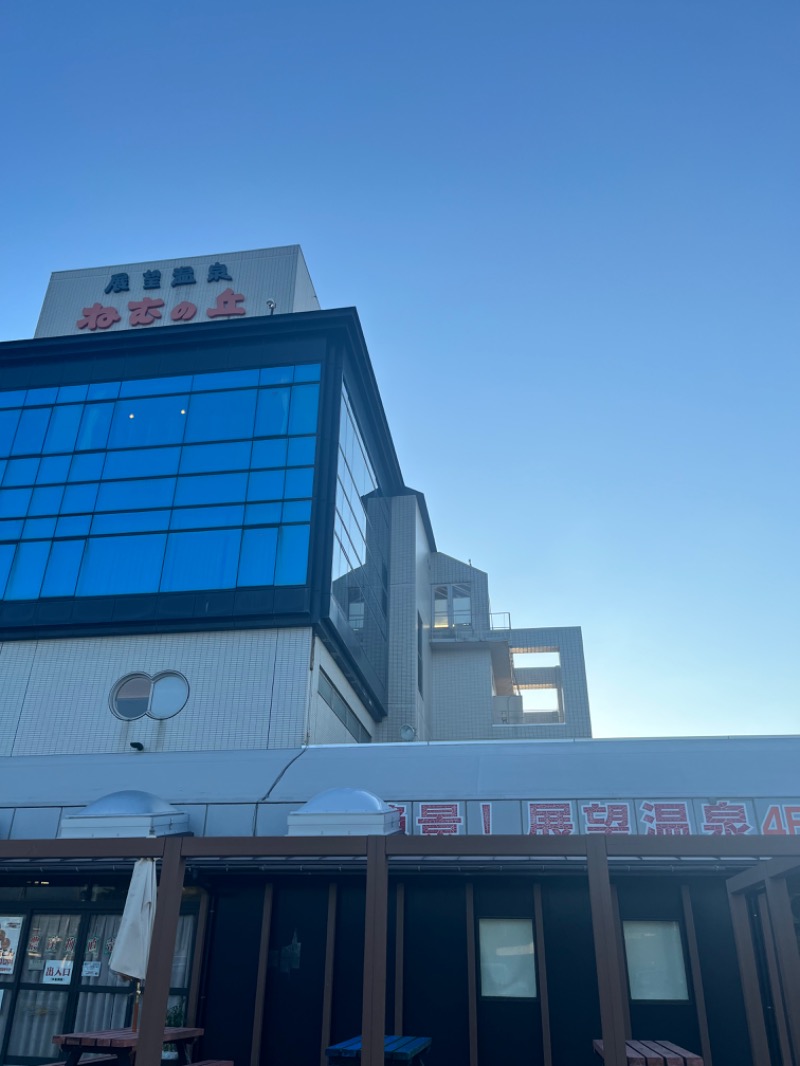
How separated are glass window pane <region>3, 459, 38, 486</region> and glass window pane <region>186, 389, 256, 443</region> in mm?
4783

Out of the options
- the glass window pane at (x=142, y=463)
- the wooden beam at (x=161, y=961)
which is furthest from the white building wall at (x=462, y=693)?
the wooden beam at (x=161, y=961)

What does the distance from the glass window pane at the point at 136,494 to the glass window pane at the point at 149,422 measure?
1269mm

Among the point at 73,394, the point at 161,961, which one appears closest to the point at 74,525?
the point at 73,394

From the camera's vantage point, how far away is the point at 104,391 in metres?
24.2

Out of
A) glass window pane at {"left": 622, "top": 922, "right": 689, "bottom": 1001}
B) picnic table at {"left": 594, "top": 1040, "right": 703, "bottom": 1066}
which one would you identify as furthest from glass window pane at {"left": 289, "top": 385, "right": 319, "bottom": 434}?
picnic table at {"left": 594, "top": 1040, "right": 703, "bottom": 1066}

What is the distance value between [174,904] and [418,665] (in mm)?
23072

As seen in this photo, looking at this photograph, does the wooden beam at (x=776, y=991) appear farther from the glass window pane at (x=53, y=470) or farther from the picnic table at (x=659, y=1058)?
the glass window pane at (x=53, y=470)

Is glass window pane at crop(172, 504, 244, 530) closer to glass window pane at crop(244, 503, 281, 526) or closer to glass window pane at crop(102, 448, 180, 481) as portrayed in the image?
glass window pane at crop(244, 503, 281, 526)

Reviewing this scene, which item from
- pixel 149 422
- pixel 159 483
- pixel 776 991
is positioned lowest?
pixel 776 991

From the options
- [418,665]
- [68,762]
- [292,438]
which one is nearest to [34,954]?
[68,762]

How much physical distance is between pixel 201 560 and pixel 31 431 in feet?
24.8

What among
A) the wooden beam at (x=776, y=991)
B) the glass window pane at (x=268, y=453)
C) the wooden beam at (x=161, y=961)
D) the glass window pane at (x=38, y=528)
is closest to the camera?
the wooden beam at (x=161, y=961)

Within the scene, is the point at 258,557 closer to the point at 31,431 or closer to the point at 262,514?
the point at 262,514

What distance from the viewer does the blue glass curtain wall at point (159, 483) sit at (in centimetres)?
2109
